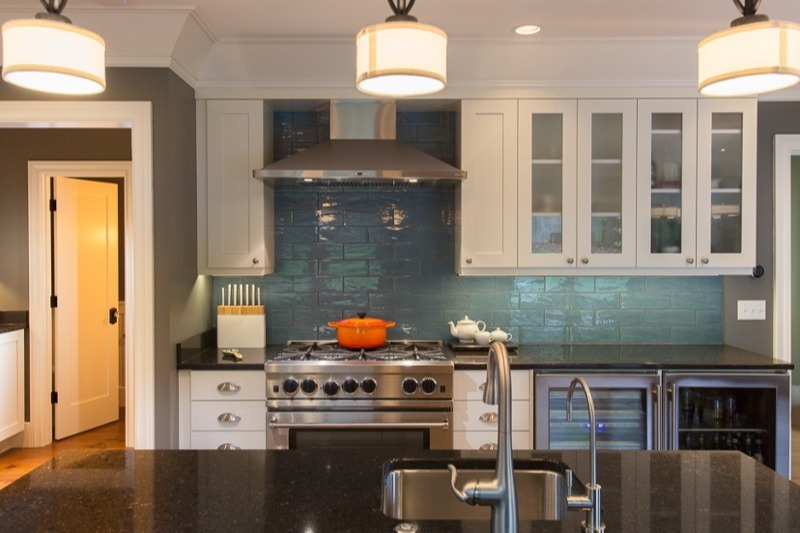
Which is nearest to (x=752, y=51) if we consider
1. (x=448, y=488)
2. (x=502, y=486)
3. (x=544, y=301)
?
(x=502, y=486)

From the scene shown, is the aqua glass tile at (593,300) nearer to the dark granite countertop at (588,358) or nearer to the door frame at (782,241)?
the dark granite countertop at (588,358)

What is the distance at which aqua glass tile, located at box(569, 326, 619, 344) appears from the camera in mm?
3703

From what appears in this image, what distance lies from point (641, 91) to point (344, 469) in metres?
2.76

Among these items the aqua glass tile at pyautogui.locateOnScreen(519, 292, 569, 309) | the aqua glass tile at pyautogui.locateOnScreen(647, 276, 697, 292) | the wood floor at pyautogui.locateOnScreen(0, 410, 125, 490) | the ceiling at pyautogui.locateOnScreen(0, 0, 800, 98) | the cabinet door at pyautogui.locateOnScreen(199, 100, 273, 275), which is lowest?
the wood floor at pyautogui.locateOnScreen(0, 410, 125, 490)

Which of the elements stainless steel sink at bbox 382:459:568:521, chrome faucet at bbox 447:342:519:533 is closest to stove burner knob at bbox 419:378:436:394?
stainless steel sink at bbox 382:459:568:521

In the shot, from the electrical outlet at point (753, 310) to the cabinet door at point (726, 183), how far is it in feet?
1.22

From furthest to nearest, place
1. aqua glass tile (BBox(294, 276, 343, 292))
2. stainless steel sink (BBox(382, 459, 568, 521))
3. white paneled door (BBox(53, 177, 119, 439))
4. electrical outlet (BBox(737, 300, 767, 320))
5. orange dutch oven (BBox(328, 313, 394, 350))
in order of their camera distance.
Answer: white paneled door (BBox(53, 177, 119, 439)), aqua glass tile (BBox(294, 276, 343, 292)), electrical outlet (BBox(737, 300, 767, 320)), orange dutch oven (BBox(328, 313, 394, 350)), stainless steel sink (BBox(382, 459, 568, 521))

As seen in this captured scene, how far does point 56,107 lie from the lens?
293 cm

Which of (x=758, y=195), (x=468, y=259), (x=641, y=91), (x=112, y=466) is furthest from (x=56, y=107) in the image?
(x=758, y=195)

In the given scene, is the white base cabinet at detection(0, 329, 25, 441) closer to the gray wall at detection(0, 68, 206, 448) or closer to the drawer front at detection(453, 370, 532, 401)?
the gray wall at detection(0, 68, 206, 448)

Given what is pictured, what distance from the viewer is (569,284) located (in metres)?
3.71

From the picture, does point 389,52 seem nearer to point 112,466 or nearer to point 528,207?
point 112,466

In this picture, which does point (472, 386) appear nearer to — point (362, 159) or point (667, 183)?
point (362, 159)

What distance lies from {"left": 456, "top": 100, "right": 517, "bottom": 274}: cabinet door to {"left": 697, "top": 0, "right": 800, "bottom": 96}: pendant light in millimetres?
2103
